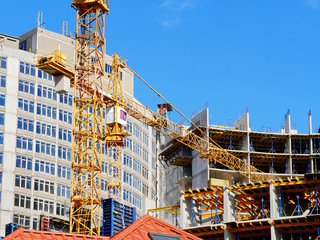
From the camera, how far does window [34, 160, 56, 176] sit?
12462 cm

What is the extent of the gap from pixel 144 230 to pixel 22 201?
Result: 7178cm

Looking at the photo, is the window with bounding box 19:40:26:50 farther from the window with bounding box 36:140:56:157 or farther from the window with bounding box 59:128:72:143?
the window with bounding box 36:140:56:157

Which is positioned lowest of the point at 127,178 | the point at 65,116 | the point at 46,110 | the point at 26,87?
the point at 127,178

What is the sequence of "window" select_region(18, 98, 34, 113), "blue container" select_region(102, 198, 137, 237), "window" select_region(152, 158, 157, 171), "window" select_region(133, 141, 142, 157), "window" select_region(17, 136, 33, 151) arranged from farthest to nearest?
"window" select_region(152, 158, 157, 171)
"window" select_region(133, 141, 142, 157)
"window" select_region(18, 98, 34, 113)
"window" select_region(17, 136, 33, 151)
"blue container" select_region(102, 198, 137, 237)

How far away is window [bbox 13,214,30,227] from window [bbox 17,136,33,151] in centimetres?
1192

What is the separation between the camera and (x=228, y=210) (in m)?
100

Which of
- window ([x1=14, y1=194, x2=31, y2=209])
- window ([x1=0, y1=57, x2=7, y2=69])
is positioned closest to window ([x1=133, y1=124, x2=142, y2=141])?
window ([x1=0, y1=57, x2=7, y2=69])

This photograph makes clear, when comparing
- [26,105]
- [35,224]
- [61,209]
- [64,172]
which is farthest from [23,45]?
[35,224]

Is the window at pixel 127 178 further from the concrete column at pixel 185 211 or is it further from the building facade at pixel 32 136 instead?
the concrete column at pixel 185 211

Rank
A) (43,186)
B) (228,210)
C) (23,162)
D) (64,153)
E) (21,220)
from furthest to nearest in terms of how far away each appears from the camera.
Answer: (64,153) < (43,186) < (23,162) < (21,220) < (228,210)

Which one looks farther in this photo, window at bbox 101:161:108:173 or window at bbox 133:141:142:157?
window at bbox 133:141:142:157

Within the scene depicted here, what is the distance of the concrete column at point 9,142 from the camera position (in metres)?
117

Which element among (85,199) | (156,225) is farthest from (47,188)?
(156,225)

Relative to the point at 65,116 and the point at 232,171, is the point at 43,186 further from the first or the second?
the point at 232,171
